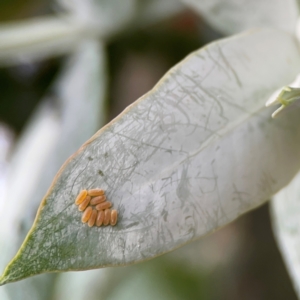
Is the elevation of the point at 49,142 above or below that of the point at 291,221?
above

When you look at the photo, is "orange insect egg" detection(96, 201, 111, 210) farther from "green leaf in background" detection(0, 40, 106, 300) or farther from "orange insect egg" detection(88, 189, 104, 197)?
"green leaf in background" detection(0, 40, 106, 300)

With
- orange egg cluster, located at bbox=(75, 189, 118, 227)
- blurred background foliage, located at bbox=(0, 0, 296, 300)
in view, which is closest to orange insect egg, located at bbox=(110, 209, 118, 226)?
orange egg cluster, located at bbox=(75, 189, 118, 227)

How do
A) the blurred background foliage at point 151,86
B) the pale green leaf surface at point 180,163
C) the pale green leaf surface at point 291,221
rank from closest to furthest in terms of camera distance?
1. the pale green leaf surface at point 180,163
2. the pale green leaf surface at point 291,221
3. the blurred background foliage at point 151,86

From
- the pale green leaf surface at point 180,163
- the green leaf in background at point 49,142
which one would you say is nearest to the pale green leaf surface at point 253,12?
the pale green leaf surface at point 180,163

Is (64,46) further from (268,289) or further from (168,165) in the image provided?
(268,289)

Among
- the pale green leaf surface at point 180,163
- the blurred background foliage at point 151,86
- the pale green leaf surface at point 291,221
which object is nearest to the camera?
the pale green leaf surface at point 180,163

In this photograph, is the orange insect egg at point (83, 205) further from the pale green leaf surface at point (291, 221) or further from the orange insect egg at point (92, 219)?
the pale green leaf surface at point (291, 221)

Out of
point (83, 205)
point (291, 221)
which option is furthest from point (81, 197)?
point (291, 221)

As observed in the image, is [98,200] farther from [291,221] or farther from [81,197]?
[291,221]
